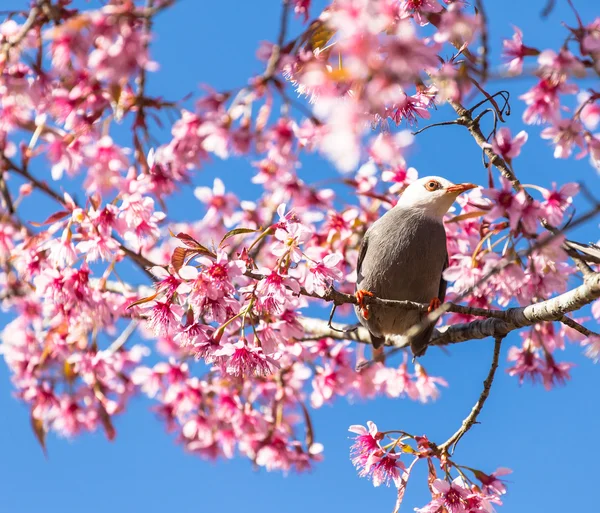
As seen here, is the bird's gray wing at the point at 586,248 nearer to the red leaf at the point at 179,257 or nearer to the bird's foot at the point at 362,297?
the bird's foot at the point at 362,297

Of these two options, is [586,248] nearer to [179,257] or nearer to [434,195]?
[434,195]

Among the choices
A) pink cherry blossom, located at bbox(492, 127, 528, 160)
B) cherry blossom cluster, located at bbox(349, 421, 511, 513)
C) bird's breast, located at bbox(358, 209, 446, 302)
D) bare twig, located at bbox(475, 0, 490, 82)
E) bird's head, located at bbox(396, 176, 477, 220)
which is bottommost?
cherry blossom cluster, located at bbox(349, 421, 511, 513)

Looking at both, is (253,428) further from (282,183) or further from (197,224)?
(282,183)

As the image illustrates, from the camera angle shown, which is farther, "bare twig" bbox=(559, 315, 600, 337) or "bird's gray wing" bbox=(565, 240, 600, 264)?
"bare twig" bbox=(559, 315, 600, 337)

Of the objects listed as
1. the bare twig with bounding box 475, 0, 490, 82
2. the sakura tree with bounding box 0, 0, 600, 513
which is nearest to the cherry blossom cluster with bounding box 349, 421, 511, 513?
the sakura tree with bounding box 0, 0, 600, 513

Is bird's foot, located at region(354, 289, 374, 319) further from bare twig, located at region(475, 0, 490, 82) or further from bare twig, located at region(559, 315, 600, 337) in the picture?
bare twig, located at region(475, 0, 490, 82)

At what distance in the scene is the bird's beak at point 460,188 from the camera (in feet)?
12.3

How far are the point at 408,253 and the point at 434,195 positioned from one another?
0.40 meters

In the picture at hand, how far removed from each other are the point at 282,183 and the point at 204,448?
7.22ft

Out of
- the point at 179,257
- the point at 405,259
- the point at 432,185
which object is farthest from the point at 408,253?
the point at 179,257

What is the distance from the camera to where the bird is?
12.2 ft

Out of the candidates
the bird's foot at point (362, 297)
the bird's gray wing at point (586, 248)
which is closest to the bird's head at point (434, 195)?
the bird's foot at point (362, 297)

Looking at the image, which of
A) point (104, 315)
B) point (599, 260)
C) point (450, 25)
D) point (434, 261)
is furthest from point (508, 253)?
point (104, 315)

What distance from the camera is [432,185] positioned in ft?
12.8
